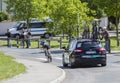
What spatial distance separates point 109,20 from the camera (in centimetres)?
8750

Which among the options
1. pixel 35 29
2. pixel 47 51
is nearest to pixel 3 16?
pixel 35 29

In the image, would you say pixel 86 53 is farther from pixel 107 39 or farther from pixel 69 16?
pixel 69 16

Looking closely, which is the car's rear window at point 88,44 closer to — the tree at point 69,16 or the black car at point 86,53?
the black car at point 86,53

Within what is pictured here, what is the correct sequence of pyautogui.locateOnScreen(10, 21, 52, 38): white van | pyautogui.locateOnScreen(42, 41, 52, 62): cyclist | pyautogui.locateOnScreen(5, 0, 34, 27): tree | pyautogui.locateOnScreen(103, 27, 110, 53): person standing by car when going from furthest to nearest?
pyautogui.locateOnScreen(10, 21, 52, 38): white van < pyautogui.locateOnScreen(5, 0, 34, 27): tree < pyautogui.locateOnScreen(103, 27, 110, 53): person standing by car < pyautogui.locateOnScreen(42, 41, 52, 62): cyclist

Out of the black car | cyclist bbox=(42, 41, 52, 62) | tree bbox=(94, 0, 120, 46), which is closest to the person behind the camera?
the black car

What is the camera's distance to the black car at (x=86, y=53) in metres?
24.8

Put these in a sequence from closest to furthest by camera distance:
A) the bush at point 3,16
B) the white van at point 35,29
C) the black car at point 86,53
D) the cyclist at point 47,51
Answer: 1. the black car at point 86,53
2. the cyclist at point 47,51
3. the white van at point 35,29
4. the bush at point 3,16

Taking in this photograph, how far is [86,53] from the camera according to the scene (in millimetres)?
24734

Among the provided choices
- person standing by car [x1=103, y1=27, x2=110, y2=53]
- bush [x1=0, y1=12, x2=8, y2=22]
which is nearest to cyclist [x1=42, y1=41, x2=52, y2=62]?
person standing by car [x1=103, y1=27, x2=110, y2=53]

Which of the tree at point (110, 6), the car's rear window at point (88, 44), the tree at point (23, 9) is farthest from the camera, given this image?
the tree at point (23, 9)

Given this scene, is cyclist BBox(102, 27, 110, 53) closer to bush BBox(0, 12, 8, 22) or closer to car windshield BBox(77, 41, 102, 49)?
car windshield BBox(77, 41, 102, 49)

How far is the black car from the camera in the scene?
24.8 metres

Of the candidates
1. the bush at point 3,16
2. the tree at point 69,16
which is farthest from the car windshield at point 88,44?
the bush at point 3,16

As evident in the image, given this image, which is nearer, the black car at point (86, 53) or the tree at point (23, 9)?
the black car at point (86, 53)
